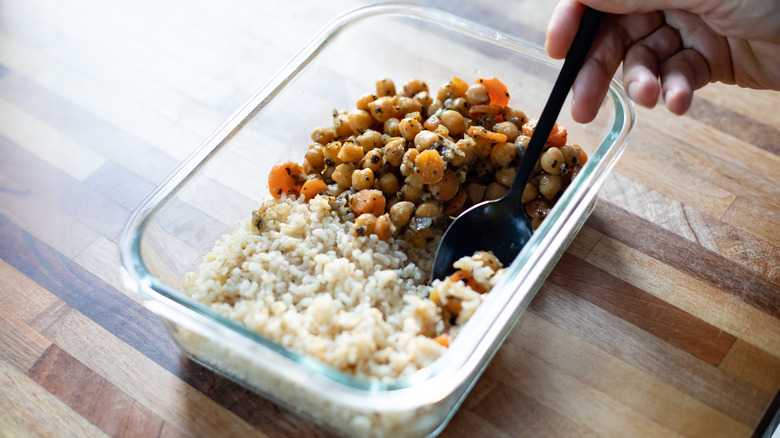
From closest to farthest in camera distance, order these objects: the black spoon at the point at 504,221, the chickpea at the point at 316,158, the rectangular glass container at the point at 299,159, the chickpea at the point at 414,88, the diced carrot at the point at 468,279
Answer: the rectangular glass container at the point at 299,159 → the diced carrot at the point at 468,279 → the black spoon at the point at 504,221 → the chickpea at the point at 316,158 → the chickpea at the point at 414,88

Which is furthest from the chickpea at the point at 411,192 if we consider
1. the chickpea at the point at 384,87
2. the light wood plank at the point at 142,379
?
the light wood plank at the point at 142,379

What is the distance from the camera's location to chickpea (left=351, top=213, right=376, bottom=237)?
139cm

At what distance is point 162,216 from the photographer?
1.35 metres

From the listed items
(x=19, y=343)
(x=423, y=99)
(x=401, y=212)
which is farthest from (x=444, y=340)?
(x=19, y=343)

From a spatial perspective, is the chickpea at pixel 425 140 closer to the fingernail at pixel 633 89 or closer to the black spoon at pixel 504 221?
the black spoon at pixel 504 221

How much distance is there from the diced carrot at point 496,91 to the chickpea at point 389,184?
334 millimetres

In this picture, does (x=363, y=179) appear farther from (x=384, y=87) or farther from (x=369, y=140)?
(x=384, y=87)

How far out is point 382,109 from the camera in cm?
158

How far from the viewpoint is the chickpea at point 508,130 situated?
4.97 ft

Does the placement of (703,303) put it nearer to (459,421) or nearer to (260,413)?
(459,421)

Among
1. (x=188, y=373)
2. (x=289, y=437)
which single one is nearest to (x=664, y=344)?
(x=289, y=437)

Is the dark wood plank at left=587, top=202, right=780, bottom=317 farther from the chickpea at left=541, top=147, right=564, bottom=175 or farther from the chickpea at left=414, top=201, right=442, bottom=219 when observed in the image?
the chickpea at left=414, top=201, right=442, bottom=219

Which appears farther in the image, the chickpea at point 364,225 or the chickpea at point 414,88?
the chickpea at point 414,88

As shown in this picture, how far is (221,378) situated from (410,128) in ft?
2.16
